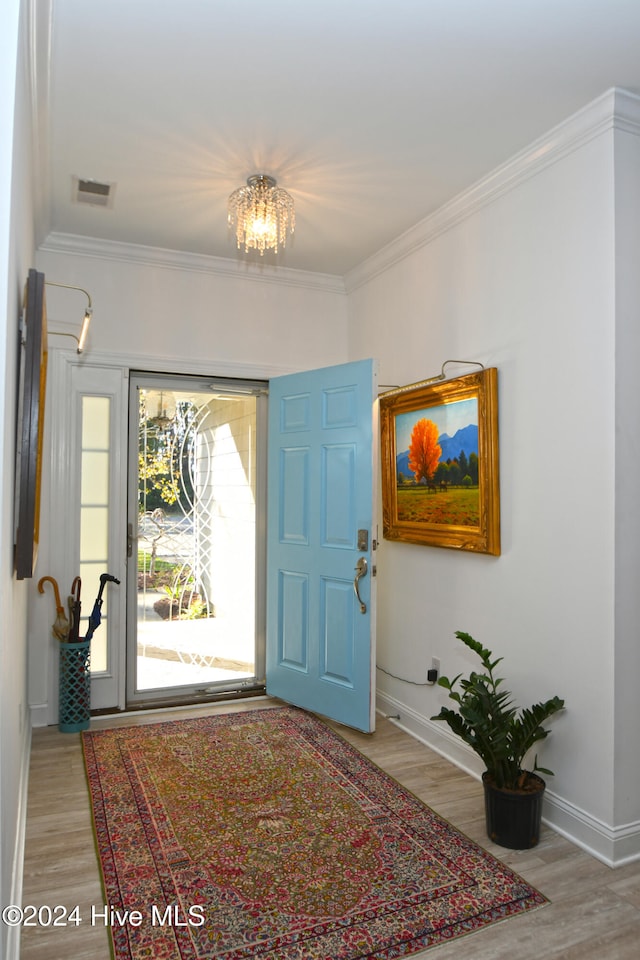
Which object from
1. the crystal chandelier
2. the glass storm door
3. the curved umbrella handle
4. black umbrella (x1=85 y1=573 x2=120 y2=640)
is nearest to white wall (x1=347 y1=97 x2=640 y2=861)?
the crystal chandelier

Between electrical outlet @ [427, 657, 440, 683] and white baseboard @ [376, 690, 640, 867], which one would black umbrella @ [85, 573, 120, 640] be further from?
white baseboard @ [376, 690, 640, 867]

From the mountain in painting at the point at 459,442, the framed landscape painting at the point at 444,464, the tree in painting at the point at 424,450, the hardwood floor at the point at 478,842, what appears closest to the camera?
the hardwood floor at the point at 478,842

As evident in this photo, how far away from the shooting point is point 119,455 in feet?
12.9

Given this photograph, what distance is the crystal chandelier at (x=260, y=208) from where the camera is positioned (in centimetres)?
308

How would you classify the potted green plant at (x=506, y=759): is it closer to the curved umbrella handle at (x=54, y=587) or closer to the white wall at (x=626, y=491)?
the white wall at (x=626, y=491)

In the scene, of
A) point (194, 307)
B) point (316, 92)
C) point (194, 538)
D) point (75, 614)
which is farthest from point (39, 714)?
point (316, 92)

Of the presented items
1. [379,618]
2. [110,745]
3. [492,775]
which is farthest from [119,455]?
[492,775]

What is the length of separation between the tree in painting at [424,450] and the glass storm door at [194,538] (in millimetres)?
1243

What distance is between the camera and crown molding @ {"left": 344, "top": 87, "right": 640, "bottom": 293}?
96.3 inches

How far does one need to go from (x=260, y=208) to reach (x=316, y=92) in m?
0.72

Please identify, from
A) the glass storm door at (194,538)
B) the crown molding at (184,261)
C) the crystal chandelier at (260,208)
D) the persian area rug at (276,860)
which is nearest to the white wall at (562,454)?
the persian area rug at (276,860)

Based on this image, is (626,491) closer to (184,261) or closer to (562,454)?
(562,454)

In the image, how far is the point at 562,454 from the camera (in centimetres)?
265

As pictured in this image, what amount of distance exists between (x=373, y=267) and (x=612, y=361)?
207 centimetres
